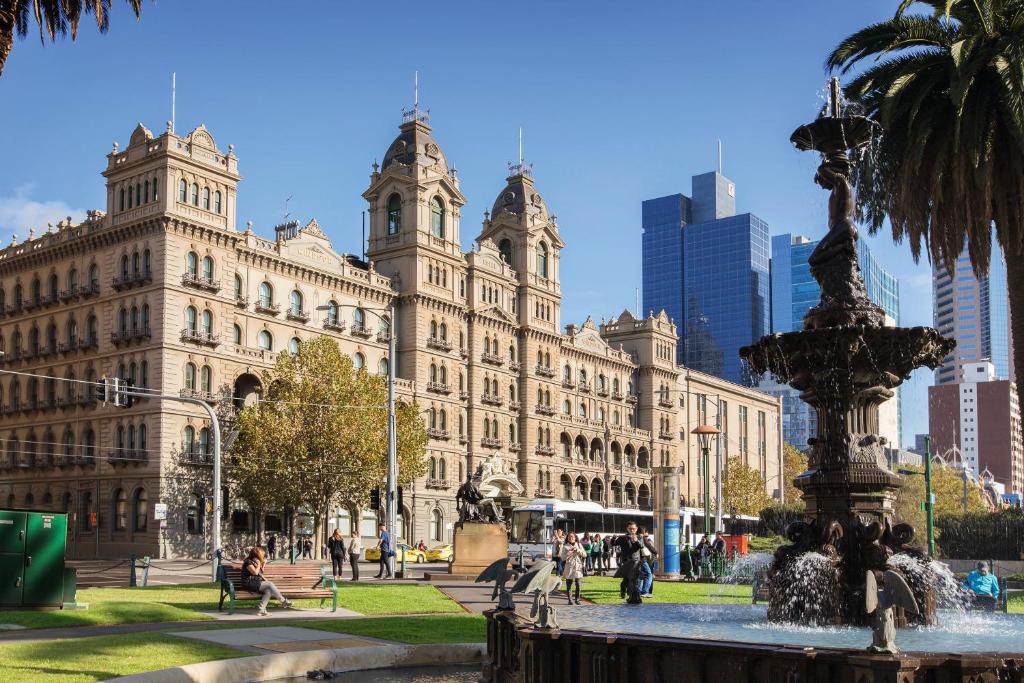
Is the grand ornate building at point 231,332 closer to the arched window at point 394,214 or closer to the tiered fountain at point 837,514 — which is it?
the arched window at point 394,214

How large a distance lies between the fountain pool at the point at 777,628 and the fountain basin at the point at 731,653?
0.02 meters

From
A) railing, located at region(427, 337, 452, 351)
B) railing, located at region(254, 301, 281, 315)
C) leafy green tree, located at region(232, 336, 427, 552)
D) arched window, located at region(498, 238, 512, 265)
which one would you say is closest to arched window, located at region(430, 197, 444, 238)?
railing, located at region(427, 337, 452, 351)

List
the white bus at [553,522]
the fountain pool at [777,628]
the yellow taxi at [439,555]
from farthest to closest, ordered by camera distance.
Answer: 1. the yellow taxi at [439,555]
2. the white bus at [553,522]
3. the fountain pool at [777,628]

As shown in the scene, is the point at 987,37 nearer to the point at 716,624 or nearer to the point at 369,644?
the point at 716,624

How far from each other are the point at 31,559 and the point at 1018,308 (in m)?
22.2

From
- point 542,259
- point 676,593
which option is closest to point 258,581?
point 676,593

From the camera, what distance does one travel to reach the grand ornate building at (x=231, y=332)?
6531 cm

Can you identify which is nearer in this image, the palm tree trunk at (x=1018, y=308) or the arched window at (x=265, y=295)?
the palm tree trunk at (x=1018, y=308)

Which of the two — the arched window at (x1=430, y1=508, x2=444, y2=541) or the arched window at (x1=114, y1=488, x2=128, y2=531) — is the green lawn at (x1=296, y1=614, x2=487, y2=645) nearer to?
the arched window at (x1=114, y1=488, x2=128, y2=531)

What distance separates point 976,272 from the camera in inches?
1115

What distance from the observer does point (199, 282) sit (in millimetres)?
66562

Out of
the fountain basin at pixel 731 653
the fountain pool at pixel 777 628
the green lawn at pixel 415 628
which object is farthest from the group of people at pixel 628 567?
the fountain basin at pixel 731 653

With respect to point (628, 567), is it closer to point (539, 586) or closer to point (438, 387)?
point (539, 586)

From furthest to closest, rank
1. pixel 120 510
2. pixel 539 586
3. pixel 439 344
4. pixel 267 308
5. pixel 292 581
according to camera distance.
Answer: pixel 439 344, pixel 267 308, pixel 120 510, pixel 292 581, pixel 539 586
